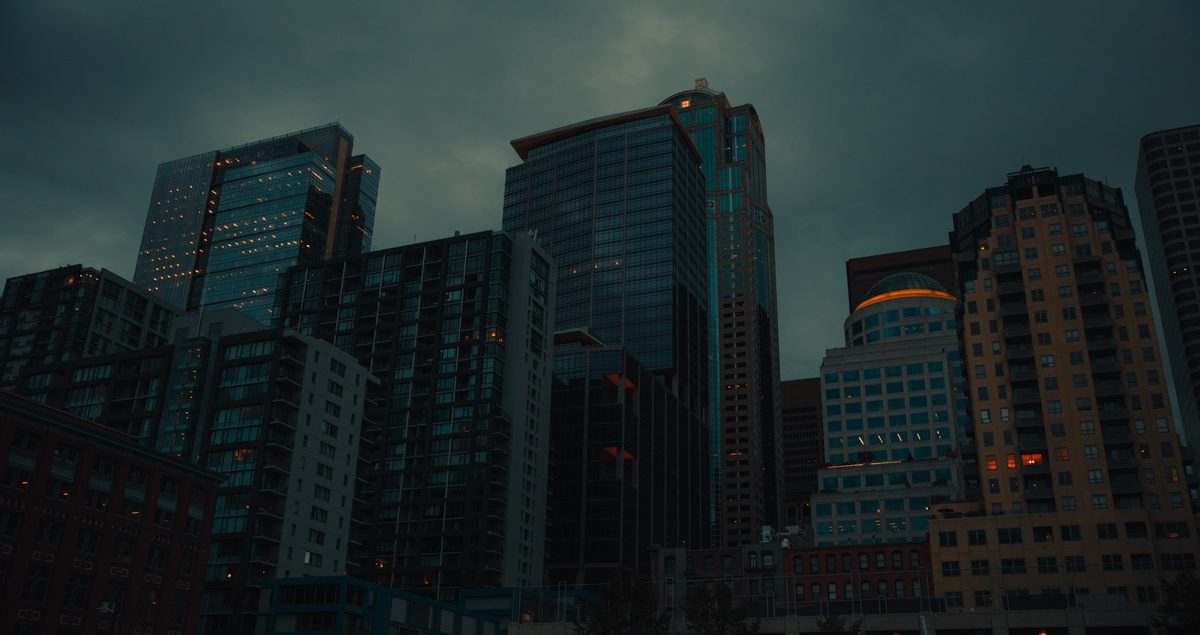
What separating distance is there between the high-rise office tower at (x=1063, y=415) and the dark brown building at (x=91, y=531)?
310ft

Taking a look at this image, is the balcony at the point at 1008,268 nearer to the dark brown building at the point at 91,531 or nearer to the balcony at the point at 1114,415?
the balcony at the point at 1114,415

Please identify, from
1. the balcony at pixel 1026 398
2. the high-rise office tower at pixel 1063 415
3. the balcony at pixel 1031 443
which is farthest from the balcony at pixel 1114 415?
the balcony at pixel 1026 398

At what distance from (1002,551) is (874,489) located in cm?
4677

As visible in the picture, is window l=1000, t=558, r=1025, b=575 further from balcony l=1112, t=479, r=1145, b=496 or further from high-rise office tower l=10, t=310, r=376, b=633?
high-rise office tower l=10, t=310, r=376, b=633

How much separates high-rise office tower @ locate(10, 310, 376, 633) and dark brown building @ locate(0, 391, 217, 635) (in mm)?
27754

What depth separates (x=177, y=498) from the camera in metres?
116

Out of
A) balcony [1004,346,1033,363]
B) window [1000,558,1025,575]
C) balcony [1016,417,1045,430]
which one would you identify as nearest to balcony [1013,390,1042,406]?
balcony [1016,417,1045,430]

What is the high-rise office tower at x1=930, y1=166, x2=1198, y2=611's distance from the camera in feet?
442

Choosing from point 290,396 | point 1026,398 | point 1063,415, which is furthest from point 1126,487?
point 290,396

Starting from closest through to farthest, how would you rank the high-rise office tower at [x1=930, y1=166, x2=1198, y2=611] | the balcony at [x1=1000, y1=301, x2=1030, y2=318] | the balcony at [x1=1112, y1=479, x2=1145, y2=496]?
the high-rise office tower at [x1=930, y1=166, x2=1198, y2=611], the balcony at [x1=1112, y1=479, x2=1145, y2=496], the balcony at [x1=1000, y1=301, x2=1030, y2=318]

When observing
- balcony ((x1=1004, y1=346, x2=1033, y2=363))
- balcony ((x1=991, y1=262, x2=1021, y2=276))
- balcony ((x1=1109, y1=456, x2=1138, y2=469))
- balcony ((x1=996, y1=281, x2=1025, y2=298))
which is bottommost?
balcony ((x1=1109, y1=456, x2=1138, y2=469))

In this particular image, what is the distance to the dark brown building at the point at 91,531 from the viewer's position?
9612 centimetres

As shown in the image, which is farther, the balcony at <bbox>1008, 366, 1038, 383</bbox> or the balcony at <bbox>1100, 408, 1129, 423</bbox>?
the balcony at <bbox>1008, 366, 1038, 383</bbox>

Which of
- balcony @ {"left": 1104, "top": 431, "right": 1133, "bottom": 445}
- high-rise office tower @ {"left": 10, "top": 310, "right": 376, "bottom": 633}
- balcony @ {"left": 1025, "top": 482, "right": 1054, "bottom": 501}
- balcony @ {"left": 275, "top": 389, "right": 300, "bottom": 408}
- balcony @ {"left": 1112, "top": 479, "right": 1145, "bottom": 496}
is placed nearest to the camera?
balcony @ {"left": 1112, "top": 479, "right": 1145, "bottom": 496}
